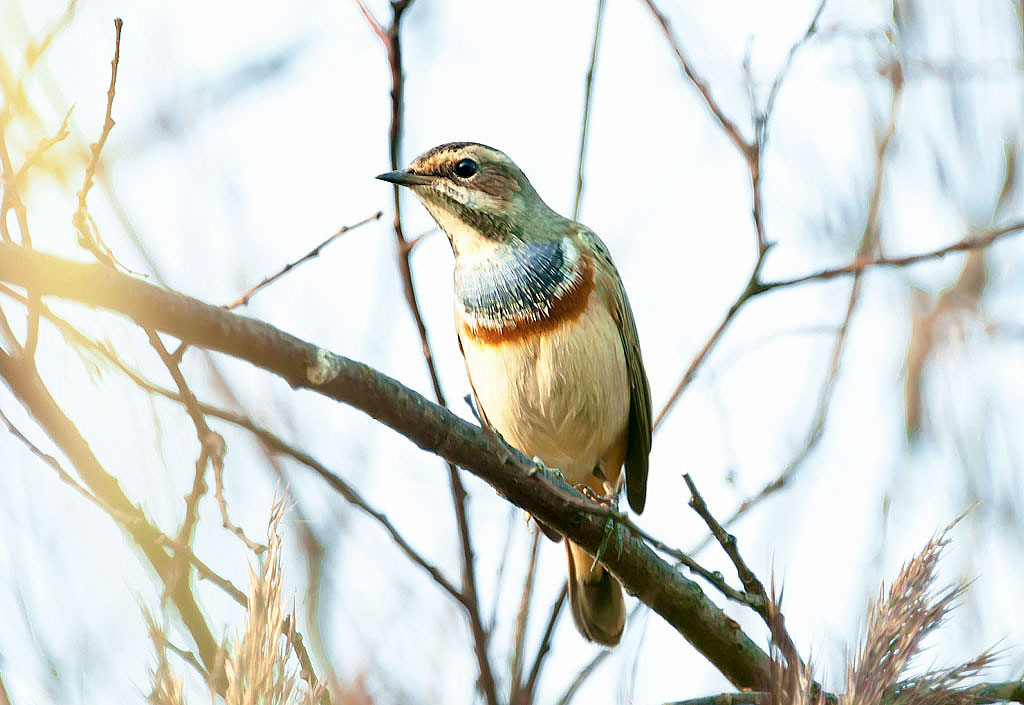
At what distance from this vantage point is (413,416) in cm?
324

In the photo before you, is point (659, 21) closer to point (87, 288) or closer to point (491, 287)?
point (491, 287)

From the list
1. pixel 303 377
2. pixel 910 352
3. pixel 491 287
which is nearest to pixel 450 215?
pixel 491 287

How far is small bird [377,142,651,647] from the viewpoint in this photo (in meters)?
5.61

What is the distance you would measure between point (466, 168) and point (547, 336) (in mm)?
1166

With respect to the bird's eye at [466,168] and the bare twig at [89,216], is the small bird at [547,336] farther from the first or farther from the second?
the bare twig at [89,216]

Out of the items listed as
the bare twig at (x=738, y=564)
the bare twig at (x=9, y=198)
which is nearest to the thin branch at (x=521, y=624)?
the bare twig at (x=738, y=564)

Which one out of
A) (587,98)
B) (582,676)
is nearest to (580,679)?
(582,676)

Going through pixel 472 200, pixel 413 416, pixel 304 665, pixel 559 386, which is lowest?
pixel 304 665

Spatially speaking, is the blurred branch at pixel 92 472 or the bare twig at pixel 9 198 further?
the bare twig at pixel 9 198

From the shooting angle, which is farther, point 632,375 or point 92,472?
point 632,375

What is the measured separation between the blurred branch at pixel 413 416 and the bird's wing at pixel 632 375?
162 centimetres

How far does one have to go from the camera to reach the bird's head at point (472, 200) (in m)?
6.00

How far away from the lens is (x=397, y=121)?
426cm

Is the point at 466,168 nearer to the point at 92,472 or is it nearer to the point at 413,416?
the point at 413,416
